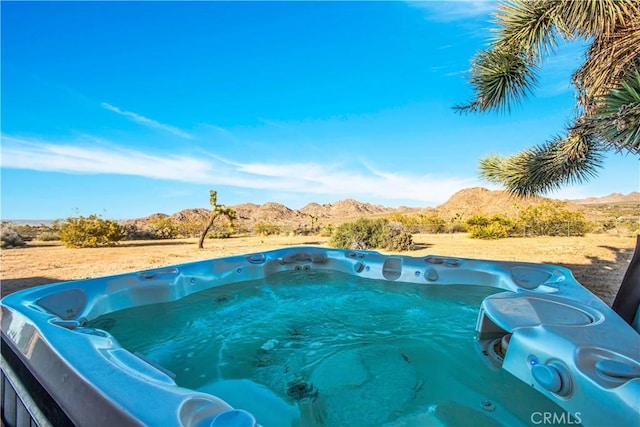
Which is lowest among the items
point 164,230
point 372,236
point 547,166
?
point 372,236

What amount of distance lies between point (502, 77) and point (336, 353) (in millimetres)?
5407

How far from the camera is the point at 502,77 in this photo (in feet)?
17.5

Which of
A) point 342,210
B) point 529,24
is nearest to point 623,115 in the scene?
point 529,24

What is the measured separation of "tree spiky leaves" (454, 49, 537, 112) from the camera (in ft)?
17.1

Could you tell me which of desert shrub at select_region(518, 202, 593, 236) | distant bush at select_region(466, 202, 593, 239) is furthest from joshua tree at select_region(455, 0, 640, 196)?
desert shrub at select_region(518, 202, 593, 236)

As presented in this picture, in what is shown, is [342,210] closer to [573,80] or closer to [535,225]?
[535,225]

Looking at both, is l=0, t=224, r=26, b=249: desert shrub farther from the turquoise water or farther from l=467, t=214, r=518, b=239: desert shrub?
l=467, t=214, r=518, b=239: desert shrub

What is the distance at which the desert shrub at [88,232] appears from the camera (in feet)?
36.4

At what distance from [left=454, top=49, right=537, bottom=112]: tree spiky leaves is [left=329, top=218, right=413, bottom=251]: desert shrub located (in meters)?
4.51

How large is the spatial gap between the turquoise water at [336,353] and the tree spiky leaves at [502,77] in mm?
3668

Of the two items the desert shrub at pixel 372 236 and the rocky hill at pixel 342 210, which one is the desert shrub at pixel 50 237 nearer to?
the desert shrub at pixel 372 236

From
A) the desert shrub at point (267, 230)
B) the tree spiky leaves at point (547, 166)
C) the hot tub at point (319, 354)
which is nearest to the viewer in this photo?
the hot tub at point (319, 354)

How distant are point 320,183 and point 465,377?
2144 cm

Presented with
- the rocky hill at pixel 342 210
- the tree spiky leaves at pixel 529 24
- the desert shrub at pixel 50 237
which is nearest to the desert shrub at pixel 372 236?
the tree spiky leaves at pixel 529 24
